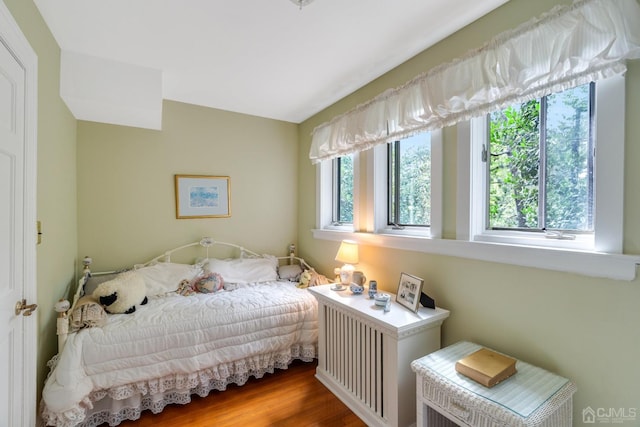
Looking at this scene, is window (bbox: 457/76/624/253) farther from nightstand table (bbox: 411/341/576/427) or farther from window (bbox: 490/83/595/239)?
nightstand table (bbox: 411/341/576/427)

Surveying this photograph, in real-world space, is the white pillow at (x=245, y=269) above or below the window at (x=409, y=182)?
below

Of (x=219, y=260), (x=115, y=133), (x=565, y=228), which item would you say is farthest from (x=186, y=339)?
(x=565, y=228)

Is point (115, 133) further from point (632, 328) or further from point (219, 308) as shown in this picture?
point (632, 328)


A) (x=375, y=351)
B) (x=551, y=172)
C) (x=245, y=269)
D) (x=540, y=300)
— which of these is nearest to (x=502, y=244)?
(x=540, y=300)

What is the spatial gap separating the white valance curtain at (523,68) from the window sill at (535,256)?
0.74 metres

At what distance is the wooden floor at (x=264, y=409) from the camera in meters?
1.88

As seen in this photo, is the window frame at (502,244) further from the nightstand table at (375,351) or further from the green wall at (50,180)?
the green wall at (50,180)

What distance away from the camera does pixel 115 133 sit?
273cm

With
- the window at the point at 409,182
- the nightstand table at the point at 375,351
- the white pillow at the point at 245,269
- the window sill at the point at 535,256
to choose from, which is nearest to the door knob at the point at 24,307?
the white pillow at the point at 245,269

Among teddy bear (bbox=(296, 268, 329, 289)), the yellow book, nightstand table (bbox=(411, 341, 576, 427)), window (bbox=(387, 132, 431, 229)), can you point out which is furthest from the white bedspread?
the yellow book

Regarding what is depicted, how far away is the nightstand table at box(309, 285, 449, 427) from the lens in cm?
165

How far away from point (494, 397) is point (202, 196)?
2.96 m

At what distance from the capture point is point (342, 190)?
124 inches

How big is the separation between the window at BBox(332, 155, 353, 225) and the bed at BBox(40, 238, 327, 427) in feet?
2.36
